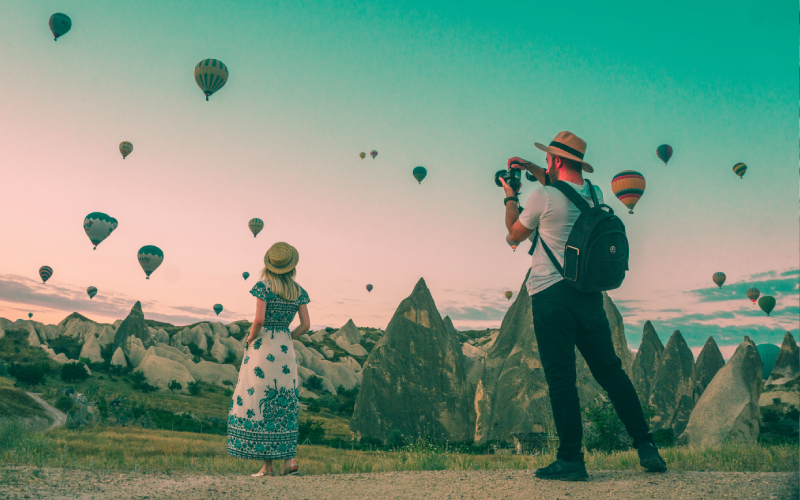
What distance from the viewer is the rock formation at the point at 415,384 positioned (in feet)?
112

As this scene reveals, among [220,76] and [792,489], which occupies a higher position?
[220,76]

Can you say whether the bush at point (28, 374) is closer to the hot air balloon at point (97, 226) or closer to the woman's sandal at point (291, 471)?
the hot air balloon at point (97, 226)

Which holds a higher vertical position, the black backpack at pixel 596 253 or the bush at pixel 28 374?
the black backpack at pixel 596 253

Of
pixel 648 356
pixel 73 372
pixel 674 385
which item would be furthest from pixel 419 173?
pixel 648 356

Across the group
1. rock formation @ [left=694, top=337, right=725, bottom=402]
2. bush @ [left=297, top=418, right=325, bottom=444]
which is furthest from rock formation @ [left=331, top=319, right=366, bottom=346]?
bush @ [left=297, top=418, right=325, bottom=444]

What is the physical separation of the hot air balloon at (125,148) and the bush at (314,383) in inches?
1057

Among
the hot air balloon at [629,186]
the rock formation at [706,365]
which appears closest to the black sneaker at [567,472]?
the hot air balloon at [629,186]

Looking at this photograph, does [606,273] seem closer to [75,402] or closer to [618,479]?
[618,479]

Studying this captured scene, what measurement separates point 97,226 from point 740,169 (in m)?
47.6

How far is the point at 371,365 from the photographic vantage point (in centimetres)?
3550

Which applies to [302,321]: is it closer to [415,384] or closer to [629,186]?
[629,186]

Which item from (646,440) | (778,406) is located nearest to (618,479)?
(646,440)

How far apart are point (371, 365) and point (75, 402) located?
1699 centimetres

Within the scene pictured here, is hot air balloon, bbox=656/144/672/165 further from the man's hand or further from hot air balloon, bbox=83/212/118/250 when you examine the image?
hot air balloon, bbox=83/212/118/250
